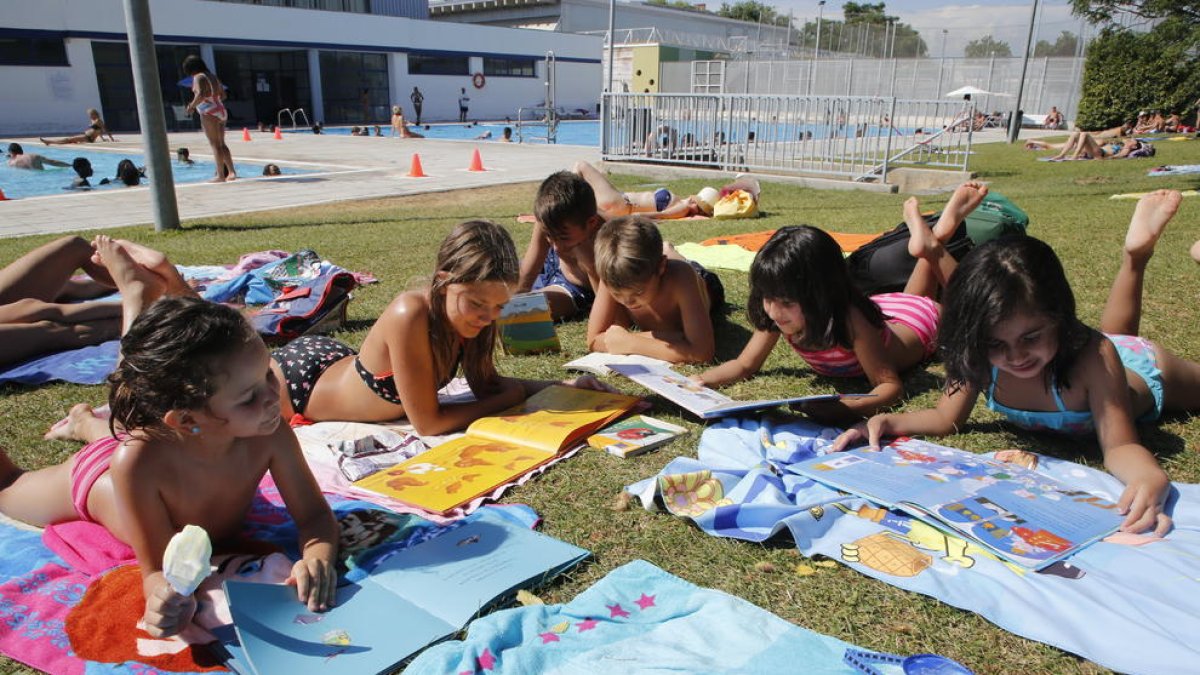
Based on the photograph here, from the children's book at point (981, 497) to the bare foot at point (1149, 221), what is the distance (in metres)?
1.24

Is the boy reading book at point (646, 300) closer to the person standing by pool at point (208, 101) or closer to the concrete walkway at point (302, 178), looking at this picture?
the concrete walkway at point (302, 178)

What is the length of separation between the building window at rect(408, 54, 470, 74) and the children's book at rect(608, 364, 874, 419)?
1562 inches

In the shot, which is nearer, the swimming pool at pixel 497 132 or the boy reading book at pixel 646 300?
the boy reading book at pixel 646 300

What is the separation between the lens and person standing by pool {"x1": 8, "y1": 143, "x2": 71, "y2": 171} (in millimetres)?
18062

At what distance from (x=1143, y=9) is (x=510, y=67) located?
124ft

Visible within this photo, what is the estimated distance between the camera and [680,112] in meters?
15.3

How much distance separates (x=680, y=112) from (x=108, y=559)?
46.1ft

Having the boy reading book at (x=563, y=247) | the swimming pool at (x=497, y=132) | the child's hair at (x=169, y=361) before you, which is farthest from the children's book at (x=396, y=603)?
the swimming pool at (x=497, y=132)

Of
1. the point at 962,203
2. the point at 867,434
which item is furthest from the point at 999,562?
the point at 962,203

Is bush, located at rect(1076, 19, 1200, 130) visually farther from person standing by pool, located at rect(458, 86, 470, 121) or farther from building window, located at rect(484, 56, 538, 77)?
building window, located at rect(484, 56, 538, 77)

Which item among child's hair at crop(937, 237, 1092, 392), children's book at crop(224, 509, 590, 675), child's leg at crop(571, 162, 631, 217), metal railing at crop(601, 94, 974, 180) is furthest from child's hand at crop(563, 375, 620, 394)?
metal railing at crop(601, 94, 974, 180)

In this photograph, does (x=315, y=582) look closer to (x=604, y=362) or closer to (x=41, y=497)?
(x=41, y=497)

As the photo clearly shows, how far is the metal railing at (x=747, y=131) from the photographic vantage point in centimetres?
1434

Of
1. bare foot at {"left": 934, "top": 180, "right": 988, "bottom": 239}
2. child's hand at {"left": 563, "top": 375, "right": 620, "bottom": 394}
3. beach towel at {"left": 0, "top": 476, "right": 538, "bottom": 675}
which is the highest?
bare foot at {"left": 934, "top": 180, "right": 988, "bottom": 239}
